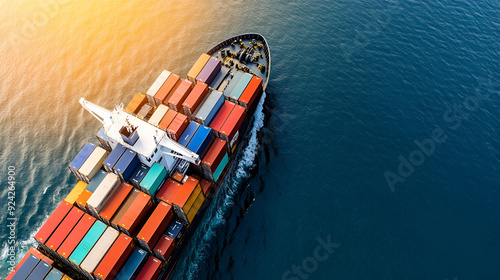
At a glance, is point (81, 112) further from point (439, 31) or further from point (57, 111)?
point (439, 31)

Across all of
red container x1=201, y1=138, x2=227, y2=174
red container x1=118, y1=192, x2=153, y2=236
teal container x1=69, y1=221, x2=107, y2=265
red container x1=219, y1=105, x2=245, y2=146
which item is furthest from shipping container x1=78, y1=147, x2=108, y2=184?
red container x1=219, y1=105, x2=245, y2=146

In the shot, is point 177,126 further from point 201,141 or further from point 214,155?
point 214,155

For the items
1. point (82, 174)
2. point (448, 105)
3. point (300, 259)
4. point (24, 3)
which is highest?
point (448, 105)

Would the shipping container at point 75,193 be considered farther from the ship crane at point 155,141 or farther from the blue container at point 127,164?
the ship crane at point 155,141

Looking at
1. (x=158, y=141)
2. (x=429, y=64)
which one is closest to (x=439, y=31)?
(x=429, y=64)

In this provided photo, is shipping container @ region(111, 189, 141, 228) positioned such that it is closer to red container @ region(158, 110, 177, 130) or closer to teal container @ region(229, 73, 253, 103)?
red container @ region(158, 110, 177, 130)

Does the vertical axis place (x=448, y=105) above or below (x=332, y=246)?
above

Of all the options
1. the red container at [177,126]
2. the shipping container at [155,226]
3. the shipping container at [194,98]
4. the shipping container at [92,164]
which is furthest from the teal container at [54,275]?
the shipping container at [194,98]

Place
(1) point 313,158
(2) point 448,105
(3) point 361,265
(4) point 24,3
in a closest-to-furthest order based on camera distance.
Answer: (3) point 361,265
(1) point 313,158
(2) point 448,105
(4) point 24,3
